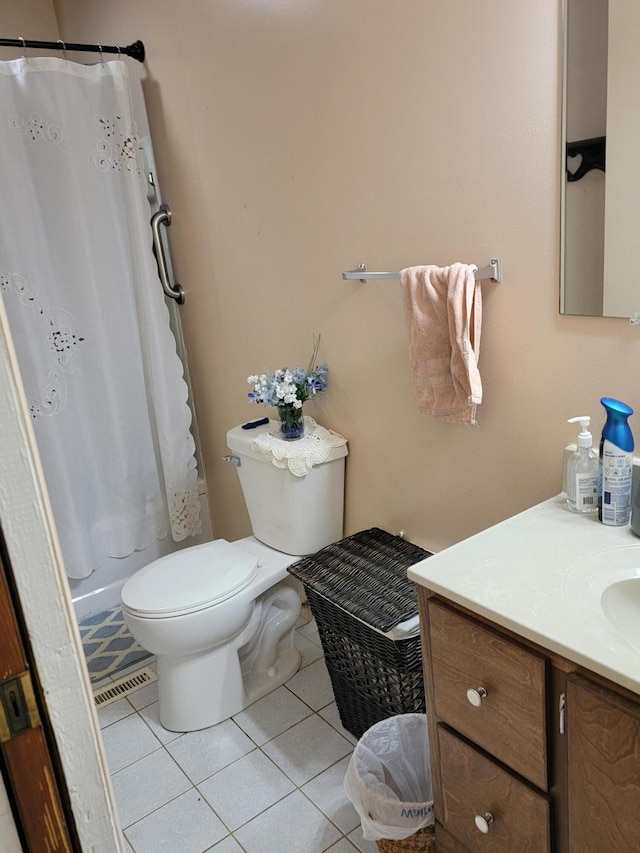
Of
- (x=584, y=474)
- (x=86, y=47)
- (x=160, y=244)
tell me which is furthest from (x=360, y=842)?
(x=86, y=47)

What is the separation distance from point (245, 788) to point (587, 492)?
46.5 inches

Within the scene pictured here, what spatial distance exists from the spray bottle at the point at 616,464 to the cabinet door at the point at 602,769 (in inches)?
17.3

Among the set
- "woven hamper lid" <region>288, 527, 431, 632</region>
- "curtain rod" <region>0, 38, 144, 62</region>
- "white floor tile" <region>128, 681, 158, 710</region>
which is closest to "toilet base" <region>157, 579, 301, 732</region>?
"white floor tile" <region>128, 681, 158, 710</region>

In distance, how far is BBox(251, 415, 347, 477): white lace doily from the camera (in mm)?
2045

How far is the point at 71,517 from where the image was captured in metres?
2.55

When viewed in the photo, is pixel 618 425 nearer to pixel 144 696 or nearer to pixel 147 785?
pixel 147 785

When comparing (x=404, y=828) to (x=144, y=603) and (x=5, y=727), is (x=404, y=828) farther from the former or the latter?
(x=5, y=727)

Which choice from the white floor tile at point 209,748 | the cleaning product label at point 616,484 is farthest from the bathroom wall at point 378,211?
the white floor tile at point 209,748

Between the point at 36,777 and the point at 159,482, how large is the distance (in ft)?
7.01

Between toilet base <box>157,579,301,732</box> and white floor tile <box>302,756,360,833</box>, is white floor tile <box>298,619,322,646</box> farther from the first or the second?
white floor tile <box>302,756,360,833</box>

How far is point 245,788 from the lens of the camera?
182cm

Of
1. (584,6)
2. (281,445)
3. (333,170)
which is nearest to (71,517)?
(281,445)

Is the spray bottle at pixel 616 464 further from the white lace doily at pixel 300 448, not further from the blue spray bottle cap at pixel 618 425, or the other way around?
the white lace doily at pixel 300 448

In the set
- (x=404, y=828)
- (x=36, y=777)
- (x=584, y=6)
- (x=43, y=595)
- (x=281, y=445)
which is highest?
(x=584, y=6)
